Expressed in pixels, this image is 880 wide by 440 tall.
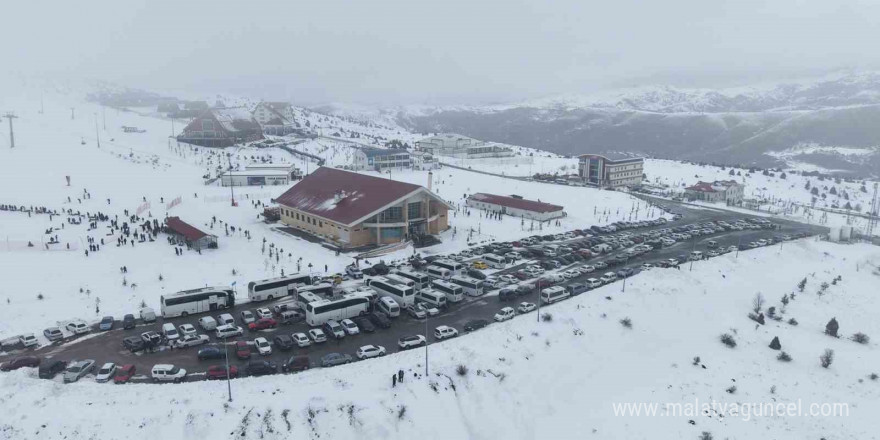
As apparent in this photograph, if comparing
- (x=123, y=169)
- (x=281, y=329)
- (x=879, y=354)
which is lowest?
(x=879, y=354)

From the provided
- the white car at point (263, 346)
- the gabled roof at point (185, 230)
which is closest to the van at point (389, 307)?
the white car at point (263, 346)

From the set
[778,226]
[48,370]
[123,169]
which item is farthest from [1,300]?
[778,226]

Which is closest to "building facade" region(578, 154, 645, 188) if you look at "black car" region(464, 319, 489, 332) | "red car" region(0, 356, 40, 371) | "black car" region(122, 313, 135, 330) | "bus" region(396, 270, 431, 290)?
"bus" region(396, 270, 431, 290)

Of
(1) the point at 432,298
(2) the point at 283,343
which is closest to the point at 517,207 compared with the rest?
(1) the point at 432,298

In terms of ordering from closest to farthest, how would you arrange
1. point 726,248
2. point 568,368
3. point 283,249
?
1. point 568,368
2. point 283,249
3. point 726,248

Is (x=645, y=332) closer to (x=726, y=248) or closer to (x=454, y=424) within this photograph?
(x=454, y=424)

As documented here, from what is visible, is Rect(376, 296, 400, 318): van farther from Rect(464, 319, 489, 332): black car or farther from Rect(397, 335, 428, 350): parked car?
Rect(464, 319, 489, 332): black car
